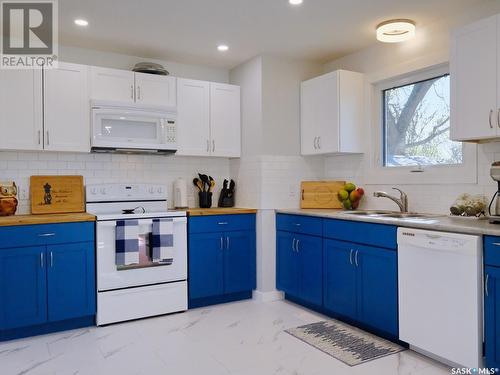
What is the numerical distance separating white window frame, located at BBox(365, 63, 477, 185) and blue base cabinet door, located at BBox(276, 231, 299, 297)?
968mm

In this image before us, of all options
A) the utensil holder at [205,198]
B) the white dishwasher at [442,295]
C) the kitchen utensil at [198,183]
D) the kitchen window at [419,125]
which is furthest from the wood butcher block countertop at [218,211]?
the white dishwasher at [442,295]

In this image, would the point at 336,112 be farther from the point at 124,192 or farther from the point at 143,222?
the point at 124,192

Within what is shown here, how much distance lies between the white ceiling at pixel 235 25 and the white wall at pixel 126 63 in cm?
8

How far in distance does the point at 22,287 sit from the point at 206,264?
4.91ft

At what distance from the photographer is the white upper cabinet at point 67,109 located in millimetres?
3441

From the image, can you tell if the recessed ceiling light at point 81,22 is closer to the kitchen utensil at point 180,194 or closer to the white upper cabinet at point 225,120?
the white upper cabinet at point 225,120

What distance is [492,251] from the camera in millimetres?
2217

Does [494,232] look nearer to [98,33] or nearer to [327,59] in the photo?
[327,59]

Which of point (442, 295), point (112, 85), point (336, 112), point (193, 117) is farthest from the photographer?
point (193, 117)

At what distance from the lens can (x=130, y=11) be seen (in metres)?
3.05

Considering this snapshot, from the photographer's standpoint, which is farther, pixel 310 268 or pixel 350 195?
pixel 350 195

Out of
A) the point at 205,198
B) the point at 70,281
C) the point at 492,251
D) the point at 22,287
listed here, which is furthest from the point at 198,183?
the point at 492,251

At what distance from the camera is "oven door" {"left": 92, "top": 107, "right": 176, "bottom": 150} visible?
3.58 m

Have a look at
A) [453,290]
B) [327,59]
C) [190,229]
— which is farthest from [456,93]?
[190,229]
